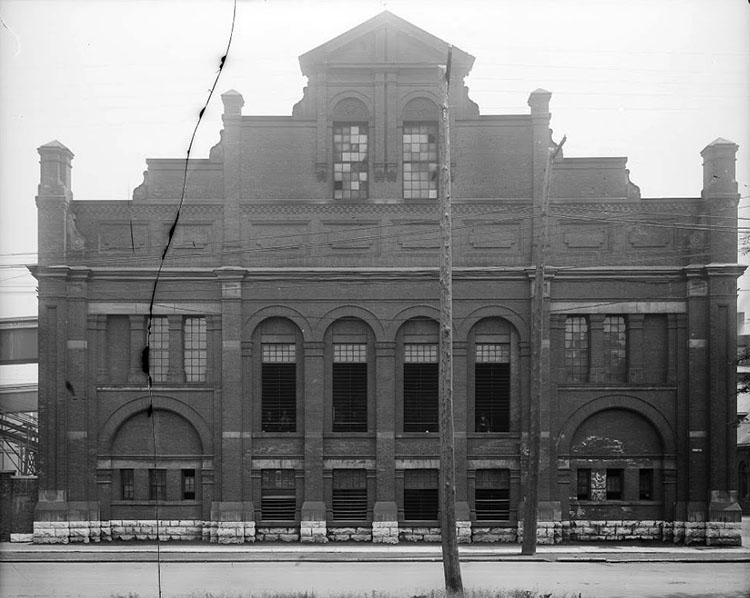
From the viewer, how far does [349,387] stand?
29.7m

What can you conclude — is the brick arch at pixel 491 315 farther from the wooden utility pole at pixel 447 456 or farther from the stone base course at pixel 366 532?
the wooden utility pole at pixel 447 456

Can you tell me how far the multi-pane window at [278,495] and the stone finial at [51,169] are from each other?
36.2 ft

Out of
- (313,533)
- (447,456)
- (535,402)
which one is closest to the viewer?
(447,456)

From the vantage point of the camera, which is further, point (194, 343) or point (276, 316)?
point (194, 343)

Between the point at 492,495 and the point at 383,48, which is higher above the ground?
the point at 383,48

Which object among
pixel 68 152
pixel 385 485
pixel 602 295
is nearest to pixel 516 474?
pixel 385 485

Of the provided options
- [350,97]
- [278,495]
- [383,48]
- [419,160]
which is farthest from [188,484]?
[383,48]

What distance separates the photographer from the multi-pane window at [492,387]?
2955cm

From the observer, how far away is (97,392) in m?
29.4

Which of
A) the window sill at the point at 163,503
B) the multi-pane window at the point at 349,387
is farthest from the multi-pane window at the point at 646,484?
the window sill at the point at 163,503

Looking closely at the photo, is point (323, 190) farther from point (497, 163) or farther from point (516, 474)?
point (516, 474)

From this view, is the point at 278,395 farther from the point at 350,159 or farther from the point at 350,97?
the point at 350,97

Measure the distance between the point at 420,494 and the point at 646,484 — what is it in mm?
7209

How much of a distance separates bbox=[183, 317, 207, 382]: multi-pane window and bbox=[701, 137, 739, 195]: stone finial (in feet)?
54.3
